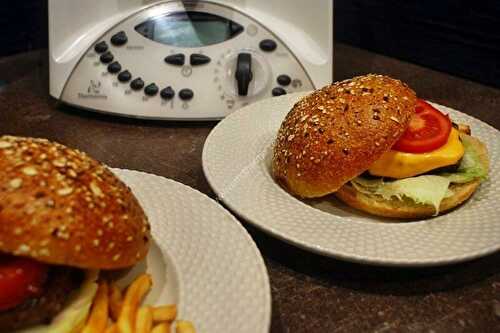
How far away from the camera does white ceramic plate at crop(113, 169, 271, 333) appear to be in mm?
919

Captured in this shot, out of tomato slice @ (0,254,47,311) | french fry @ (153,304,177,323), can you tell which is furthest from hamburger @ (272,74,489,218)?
tomato slice @ (0,254,47,311)

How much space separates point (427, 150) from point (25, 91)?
3.79 feet

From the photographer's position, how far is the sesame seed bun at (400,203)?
1.27 meters

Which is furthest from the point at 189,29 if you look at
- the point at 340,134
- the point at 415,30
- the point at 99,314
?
the point at 415,30

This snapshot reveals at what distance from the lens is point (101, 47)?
5.38 feet

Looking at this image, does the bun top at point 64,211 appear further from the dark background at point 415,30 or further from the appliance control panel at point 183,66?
the dark background at point 415,30

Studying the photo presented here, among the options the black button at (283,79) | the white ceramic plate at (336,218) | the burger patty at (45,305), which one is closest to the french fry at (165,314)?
the burger patty at (45,305)

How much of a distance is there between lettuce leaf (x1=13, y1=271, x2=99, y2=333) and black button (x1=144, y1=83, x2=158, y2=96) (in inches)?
28.0

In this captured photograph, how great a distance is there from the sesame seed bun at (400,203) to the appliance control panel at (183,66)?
450mm

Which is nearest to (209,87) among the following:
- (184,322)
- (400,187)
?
(400,187)

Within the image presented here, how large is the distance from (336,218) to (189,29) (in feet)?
2.39

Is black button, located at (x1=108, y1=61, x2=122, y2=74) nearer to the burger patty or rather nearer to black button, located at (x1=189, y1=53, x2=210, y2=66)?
black button, located at (x1=189, y1=53, x2=210, y2=66)

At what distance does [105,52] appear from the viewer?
1.64 metres

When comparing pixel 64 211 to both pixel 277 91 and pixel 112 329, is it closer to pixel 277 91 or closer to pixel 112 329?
pixel 112 329
